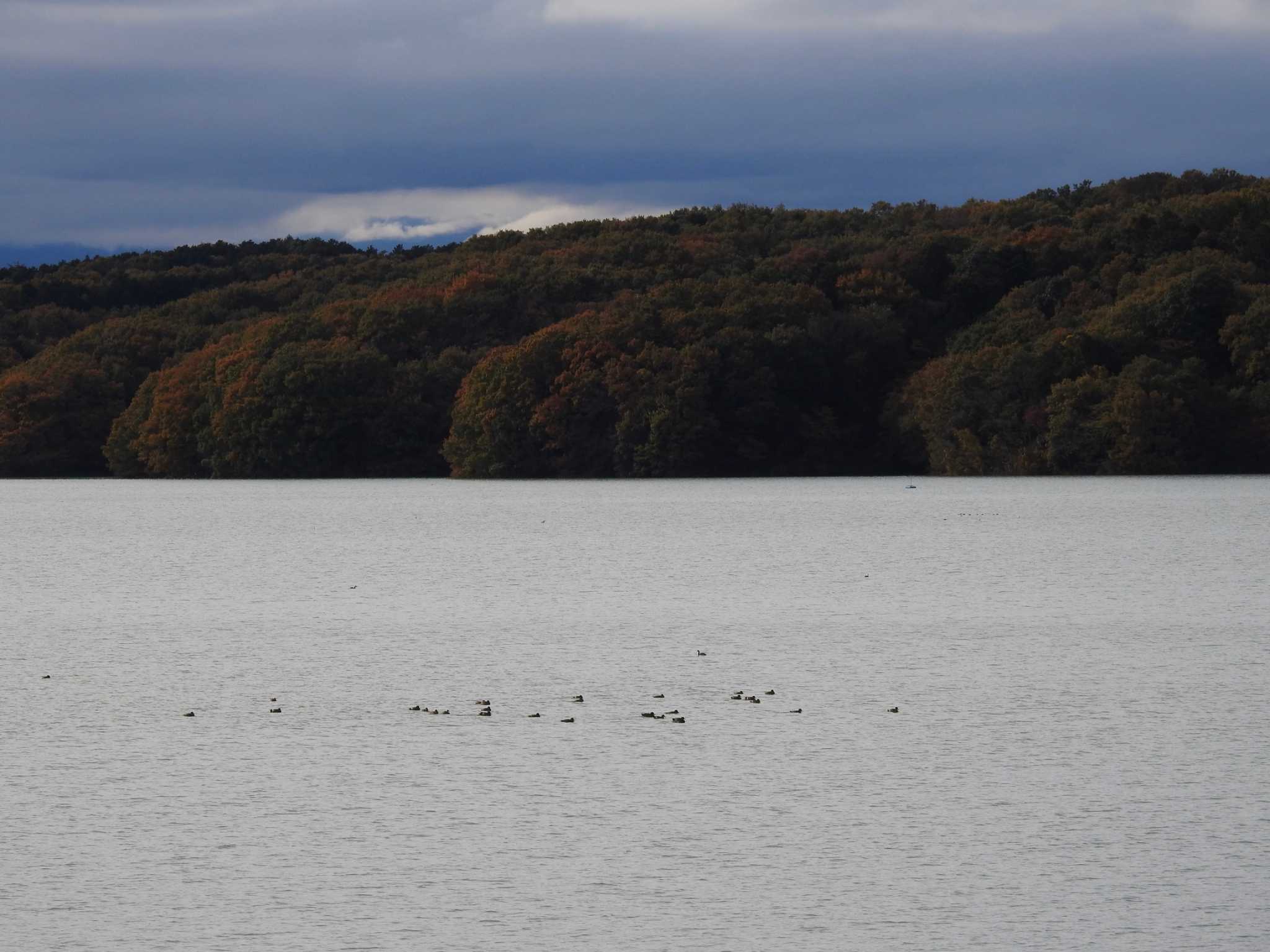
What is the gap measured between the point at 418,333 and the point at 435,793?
89.3 metres

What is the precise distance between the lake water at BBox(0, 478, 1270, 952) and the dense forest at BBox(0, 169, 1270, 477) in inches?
2015

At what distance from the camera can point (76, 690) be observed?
50.4 feet

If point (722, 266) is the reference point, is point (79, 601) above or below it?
below

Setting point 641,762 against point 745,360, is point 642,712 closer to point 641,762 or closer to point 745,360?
point 641,762

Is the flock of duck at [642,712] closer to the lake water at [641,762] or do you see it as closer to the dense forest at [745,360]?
the lake water at [641,762]

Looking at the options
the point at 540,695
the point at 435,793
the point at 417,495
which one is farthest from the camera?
the point at 417,495

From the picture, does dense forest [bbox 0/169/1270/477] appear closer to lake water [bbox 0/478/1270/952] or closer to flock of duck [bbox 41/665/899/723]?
lake water [bbox 0/478/1270/952]

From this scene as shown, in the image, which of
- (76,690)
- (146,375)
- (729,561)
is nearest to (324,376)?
(146,375)

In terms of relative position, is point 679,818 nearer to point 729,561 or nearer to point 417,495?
point 729,561

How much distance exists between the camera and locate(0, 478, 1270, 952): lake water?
27.1 feet

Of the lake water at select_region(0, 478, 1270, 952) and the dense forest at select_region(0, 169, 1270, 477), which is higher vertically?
Answer: the dense forest at select_region(0, 169, 1270, 477)

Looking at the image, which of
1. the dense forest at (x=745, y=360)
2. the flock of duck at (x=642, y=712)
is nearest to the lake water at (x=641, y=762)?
the flock of duck at (x=642, y=712)

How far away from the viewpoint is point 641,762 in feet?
39.0

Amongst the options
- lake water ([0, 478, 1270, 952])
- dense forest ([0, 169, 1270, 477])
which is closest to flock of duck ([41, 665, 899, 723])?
lake water ([0, 478, 1270, 952])
